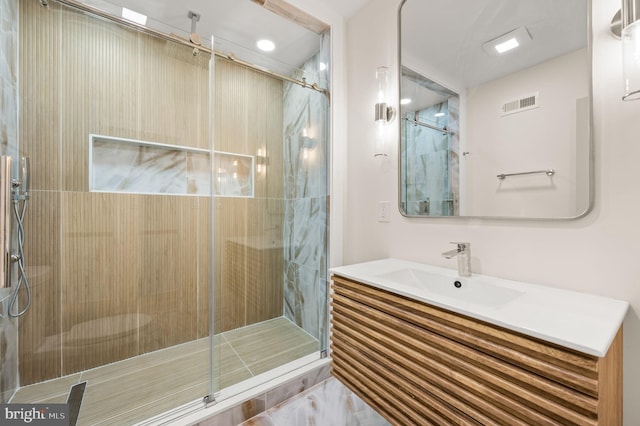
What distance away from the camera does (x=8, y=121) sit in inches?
50.9

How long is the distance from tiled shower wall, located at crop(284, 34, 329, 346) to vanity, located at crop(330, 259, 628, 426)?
26.6 inches

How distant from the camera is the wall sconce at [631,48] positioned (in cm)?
80

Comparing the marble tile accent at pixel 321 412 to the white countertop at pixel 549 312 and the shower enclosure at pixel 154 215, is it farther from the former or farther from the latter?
the white countertop at pixel 549 312

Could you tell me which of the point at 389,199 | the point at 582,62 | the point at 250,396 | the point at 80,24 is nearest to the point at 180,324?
the point at 250,396

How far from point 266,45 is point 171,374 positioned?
233cm

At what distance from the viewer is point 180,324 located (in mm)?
1941

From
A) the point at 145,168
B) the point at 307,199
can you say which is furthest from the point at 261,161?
the point at 145,168

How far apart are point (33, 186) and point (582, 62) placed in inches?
101

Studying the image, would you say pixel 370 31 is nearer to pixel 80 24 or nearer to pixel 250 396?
pixel 80 24

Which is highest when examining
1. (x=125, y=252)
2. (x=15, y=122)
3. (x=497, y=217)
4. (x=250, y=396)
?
(x=15, y=122)

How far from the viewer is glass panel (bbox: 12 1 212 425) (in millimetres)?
1452

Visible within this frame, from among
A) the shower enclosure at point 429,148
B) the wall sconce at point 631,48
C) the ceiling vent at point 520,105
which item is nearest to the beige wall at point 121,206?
the shower enclosure at point 429,148

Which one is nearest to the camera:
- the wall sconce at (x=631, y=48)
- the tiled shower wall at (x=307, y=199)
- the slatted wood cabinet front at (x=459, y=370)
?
the slatted wood cabinet front at (x=459, y=370)

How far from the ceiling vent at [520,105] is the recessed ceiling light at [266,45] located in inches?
63.3
